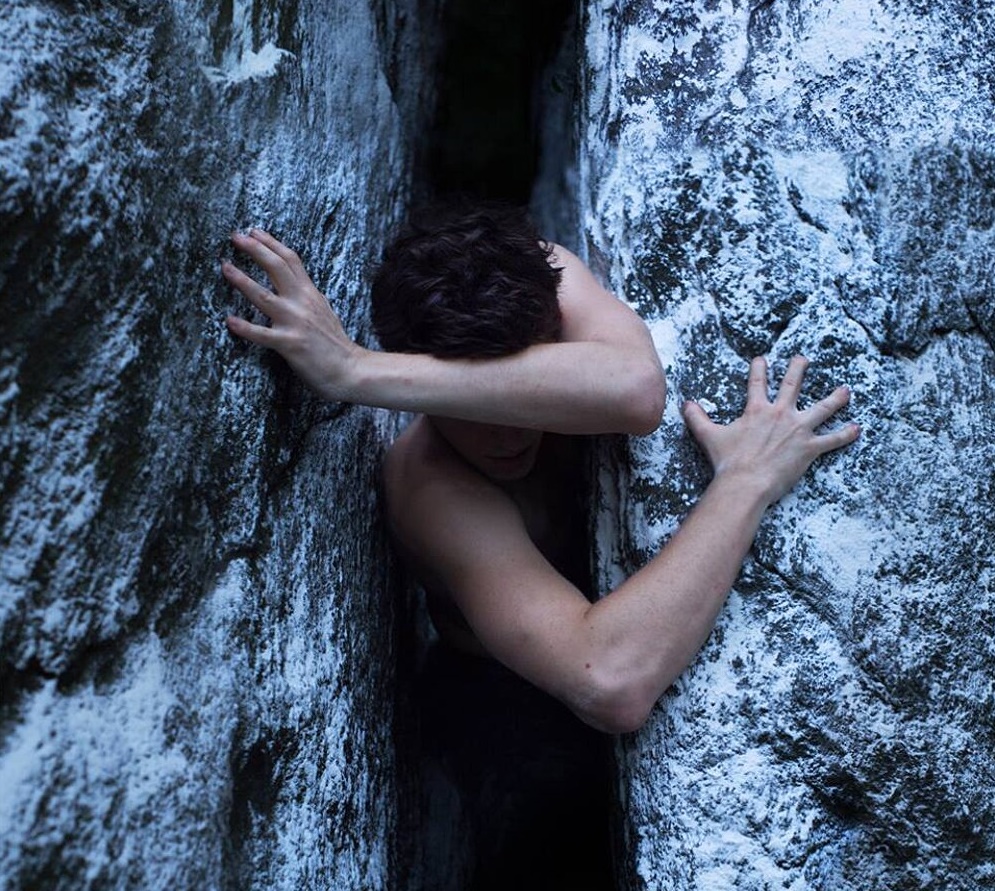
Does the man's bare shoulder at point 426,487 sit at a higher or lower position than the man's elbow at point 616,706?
higher

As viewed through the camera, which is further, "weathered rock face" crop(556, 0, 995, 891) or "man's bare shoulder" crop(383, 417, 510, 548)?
"man's bare shoulder" crop(383, 417, 510, 548)

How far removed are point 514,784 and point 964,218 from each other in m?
1.54

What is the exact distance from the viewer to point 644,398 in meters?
1.66

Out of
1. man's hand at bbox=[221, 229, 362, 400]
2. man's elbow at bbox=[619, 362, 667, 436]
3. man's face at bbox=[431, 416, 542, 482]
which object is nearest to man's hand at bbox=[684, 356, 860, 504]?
man's elbow at bbox=[619, 362, 667, 436]

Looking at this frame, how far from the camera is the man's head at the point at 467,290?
5.31 ft

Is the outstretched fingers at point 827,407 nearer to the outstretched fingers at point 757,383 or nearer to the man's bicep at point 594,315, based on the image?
the outstretched fingers at point 757,383

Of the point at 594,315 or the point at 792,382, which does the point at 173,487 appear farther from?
the point at 792,382

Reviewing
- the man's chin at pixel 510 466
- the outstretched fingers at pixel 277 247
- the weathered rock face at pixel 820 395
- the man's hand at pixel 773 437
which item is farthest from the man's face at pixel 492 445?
the outstretched fingers at pixel 277 247

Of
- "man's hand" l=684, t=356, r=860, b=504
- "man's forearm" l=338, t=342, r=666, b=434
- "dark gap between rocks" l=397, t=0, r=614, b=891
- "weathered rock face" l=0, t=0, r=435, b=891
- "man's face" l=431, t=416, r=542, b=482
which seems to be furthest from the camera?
"dark gap between rocks" l=397, t=0, r=614, b=891

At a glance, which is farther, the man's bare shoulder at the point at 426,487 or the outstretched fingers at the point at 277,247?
the man's bare shoulder at the point at 426,487

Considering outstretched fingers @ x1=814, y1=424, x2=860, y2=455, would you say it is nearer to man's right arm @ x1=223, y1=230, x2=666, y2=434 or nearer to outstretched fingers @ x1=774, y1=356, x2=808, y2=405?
outstretched fingers @ x1=774, y1=356, x2=808, y2=405

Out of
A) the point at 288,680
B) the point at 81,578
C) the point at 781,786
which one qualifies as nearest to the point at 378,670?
the point at 288,680

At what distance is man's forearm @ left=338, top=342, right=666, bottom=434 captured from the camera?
1.60 meters

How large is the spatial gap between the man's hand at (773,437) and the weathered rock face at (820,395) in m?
0.03
